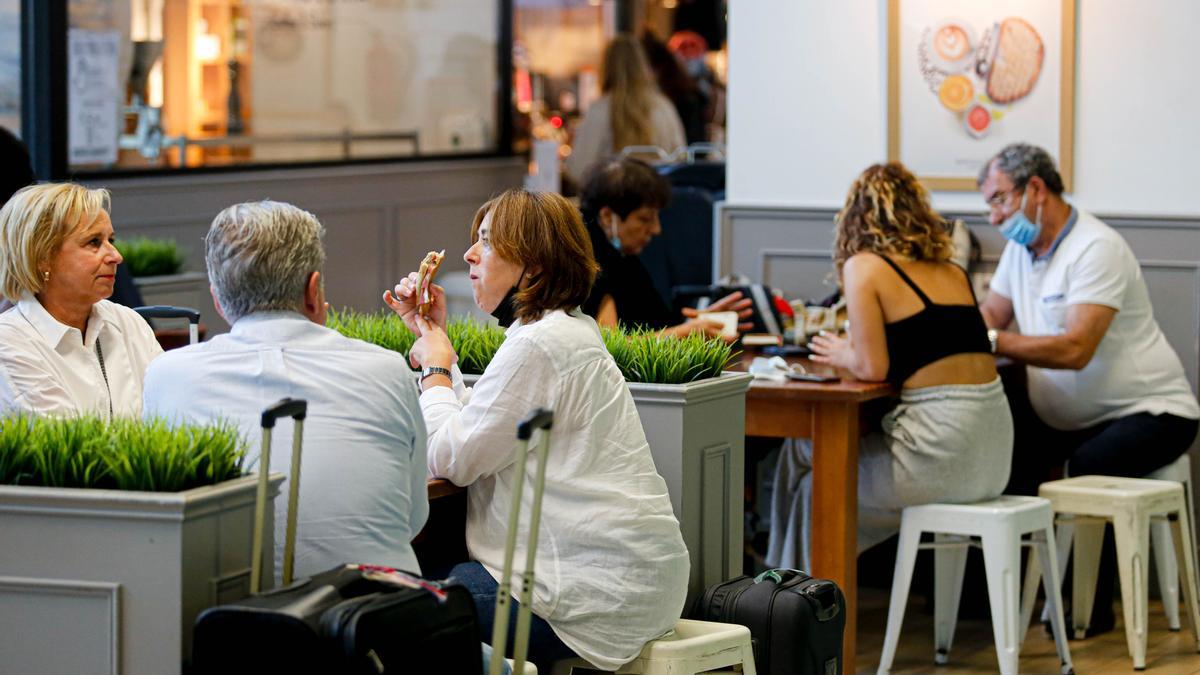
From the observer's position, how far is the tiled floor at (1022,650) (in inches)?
180

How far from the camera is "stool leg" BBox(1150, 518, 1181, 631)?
4.81 meters

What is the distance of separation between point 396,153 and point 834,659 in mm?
6602

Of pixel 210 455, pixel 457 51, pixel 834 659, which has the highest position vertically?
pixel 457 51

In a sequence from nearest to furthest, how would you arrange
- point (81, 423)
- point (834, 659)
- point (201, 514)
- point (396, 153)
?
1. point (201, 514)
2. point (81, 423)
3. point (834, 659)
4. point (396, 153)

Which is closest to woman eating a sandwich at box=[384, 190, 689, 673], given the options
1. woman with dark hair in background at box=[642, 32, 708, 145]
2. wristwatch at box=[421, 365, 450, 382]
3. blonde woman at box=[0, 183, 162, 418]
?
wristwatch at box=[421, 365, 450, 382]

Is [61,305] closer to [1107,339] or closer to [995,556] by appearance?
[995,556]

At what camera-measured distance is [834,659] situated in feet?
11.3

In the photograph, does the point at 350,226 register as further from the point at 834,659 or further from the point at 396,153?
the point at 834,659

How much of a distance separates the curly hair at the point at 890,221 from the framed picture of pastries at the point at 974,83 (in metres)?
1.20

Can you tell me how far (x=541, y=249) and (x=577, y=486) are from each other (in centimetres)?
45

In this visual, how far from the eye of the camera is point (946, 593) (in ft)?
15.3

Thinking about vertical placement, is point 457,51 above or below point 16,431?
above

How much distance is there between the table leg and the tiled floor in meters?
0.34

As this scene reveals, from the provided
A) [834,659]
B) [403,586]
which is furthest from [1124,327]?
[403,586]
